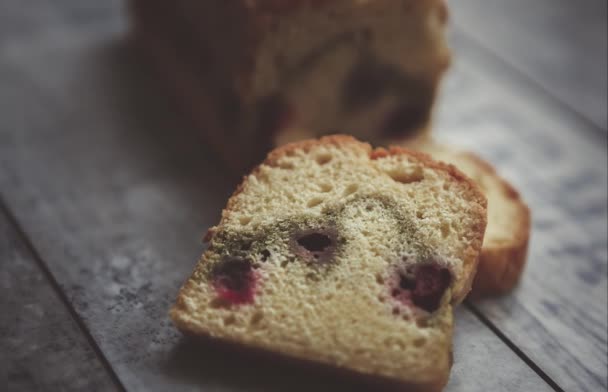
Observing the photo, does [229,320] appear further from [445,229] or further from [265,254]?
[445,229]

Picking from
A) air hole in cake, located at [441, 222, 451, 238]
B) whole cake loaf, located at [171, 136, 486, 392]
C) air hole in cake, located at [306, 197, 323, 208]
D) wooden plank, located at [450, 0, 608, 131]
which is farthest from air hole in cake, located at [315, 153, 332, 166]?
wooden plank, located at [450, 0, 608, 131]

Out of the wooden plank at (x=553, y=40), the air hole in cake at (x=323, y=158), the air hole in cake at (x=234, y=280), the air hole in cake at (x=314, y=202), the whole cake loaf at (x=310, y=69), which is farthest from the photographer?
the wooden plank at (x=553, y=40)

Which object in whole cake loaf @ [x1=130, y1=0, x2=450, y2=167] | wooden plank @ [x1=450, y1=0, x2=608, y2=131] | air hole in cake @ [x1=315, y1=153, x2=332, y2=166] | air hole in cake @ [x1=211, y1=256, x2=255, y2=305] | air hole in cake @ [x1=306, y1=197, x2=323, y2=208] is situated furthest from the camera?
wooden plank @ [x1=450, y1=0, x2=608, y2=131]

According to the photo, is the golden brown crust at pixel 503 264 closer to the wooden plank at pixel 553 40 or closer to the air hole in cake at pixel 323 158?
the air hole in cake at pixel 323 158

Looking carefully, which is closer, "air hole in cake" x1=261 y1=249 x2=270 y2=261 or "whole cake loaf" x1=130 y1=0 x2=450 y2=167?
"air hole in cake" x1=261 y1=249 x2=270 y2=261

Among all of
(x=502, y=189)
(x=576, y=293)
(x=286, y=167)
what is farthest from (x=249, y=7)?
(x=576, y=293)

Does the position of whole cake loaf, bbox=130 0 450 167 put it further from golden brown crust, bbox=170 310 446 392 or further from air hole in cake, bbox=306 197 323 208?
golden brown crust, bbox=170 310 446 392

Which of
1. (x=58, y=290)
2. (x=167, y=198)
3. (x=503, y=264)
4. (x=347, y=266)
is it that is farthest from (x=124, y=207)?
(x=503, y=264)

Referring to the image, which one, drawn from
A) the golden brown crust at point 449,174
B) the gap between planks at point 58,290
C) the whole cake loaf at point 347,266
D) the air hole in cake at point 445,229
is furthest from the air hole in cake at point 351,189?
the gap between planks at point 58,290
